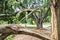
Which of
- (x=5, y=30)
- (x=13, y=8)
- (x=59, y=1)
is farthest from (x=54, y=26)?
(x=13, y=8)

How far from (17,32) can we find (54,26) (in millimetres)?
580

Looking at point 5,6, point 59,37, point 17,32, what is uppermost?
point 5,6

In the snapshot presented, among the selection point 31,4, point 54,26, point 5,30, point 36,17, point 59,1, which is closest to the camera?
A: point 5,30

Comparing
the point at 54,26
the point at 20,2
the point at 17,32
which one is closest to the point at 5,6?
the point at 20,2

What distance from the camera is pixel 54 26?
1.98 meters

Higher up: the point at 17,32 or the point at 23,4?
the point at 23,4

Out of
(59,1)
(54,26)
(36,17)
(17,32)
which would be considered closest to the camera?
(17,32)

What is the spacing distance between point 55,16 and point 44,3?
42.2 inches

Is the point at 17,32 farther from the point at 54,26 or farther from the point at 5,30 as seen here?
the point at 54,26

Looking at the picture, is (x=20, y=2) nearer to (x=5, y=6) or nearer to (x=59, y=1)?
Answer: (x=5, y=6)

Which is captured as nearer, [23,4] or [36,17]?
[23,4]

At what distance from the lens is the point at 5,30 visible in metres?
1.46

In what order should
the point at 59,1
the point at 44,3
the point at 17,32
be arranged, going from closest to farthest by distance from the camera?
the point at 17,32
the point at 59,1
the point at 44,3

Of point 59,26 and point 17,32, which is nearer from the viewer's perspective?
point 17,32
